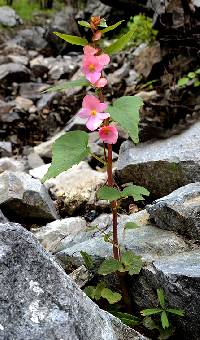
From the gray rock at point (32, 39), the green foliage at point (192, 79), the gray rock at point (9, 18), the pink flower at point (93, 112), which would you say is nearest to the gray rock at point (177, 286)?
the pink flower at point (93, 112)

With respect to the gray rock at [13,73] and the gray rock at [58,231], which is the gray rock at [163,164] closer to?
the gray rock at [58,231]

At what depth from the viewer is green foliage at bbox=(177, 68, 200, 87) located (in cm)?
532

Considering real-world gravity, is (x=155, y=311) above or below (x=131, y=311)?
above

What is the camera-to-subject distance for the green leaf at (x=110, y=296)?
94.6 inches

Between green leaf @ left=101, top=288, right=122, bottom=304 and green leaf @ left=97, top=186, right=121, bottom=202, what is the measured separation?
50 centimetres

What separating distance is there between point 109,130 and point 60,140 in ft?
0.79

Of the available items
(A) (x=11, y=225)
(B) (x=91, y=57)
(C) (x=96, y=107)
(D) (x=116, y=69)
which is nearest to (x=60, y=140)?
(C) (x=96, y=107)

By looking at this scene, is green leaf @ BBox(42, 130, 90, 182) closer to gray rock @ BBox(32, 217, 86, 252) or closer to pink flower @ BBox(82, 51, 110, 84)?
pink flower @ BBox(82, 51, 110, 84)

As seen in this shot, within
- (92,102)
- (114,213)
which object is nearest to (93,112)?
(92,102)

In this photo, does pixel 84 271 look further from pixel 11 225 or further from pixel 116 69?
pixel 116 69

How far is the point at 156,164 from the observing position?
3967mm

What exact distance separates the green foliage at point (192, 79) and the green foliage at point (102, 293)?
10.7ft

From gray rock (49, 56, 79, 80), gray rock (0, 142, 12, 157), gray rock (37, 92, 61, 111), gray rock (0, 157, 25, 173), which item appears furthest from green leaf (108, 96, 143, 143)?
gray rock (49, 56, 79, 80)

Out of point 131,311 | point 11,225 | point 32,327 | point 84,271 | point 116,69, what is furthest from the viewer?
point 116,69
